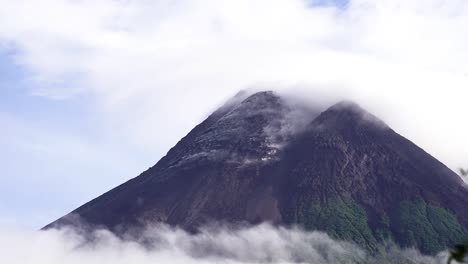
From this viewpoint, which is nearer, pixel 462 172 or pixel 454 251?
pixel 454 251

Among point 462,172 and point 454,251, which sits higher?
point 462,172

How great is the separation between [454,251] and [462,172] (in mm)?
3623

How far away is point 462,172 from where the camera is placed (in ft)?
93.5

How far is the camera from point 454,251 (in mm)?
25891
